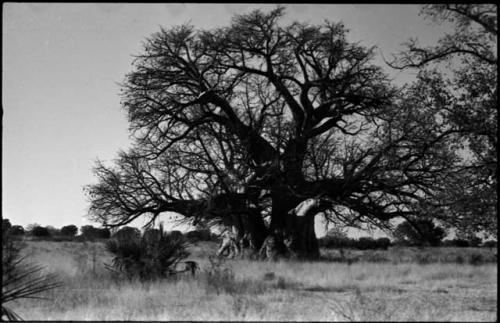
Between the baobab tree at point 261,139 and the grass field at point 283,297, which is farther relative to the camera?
the baobab tree at point 261,139

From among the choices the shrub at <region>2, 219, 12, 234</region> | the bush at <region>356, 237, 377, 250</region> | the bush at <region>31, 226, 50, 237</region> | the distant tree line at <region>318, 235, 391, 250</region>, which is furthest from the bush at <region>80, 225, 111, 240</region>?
the shrub at <region>2, 219, 12, 234</region>

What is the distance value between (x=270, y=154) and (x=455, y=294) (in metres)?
10.5

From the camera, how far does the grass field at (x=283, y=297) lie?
7738 millimetres

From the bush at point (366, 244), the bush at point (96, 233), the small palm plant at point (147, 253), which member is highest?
the bush at point (96, 233)

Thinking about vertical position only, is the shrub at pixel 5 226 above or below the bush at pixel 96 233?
below

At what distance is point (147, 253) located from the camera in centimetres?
1257

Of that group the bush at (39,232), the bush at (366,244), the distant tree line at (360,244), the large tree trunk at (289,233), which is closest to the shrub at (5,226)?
the large tree trunk at (289,233)

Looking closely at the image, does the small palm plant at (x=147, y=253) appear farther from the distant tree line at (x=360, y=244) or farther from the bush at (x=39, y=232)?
the bush at (x=39, y=232)

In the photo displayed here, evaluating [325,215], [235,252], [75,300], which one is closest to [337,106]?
[325,215]

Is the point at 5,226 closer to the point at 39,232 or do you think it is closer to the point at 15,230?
the point at 15,230

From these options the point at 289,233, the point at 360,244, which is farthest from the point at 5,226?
the point at 360,244

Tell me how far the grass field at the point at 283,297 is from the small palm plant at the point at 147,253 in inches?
18.0

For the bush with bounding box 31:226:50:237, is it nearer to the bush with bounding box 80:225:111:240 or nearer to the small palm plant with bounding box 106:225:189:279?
the bush with bounding box 80:225:111:240

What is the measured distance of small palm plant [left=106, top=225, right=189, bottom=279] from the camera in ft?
40.4
